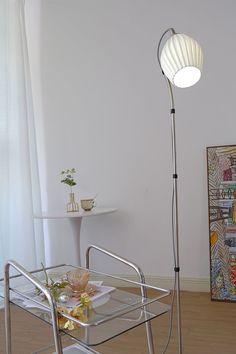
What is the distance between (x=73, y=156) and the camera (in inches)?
129

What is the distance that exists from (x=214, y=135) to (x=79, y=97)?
4.11 feet

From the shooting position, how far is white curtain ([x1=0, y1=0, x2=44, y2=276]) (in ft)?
9.20

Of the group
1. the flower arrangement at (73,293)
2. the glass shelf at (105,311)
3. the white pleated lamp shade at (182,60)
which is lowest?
the glass shelf at (105,311)

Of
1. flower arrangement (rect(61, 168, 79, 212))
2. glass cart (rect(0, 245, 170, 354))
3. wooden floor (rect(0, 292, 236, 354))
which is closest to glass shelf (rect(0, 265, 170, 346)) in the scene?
glass cart (rect(0, 245, 170, 354))

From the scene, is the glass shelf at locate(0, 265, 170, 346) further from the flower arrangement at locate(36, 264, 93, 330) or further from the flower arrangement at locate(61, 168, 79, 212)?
the flower arrangement at locate(61, 168, 79, 212)

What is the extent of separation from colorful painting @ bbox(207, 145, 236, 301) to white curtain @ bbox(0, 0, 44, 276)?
1445 mm

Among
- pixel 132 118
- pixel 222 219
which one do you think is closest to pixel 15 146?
pixel 132 118

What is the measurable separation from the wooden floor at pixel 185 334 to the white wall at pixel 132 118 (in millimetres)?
425

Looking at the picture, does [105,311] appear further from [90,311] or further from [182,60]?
[182,60]

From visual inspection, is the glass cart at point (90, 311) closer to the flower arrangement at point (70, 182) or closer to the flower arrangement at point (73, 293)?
the flower arrangement at point (73, 293)

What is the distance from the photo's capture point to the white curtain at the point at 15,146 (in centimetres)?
280

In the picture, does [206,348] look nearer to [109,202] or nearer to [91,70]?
[109,202]

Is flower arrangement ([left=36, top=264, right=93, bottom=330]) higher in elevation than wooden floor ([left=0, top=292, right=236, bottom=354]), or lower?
higher

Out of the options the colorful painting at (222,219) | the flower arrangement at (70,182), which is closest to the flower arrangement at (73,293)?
the flower arrangement at (70,182)
